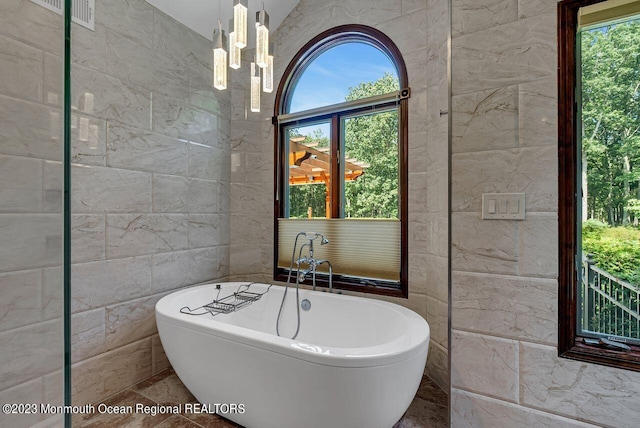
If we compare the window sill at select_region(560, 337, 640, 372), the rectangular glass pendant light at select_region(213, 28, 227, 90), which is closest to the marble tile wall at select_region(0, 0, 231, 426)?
the rectangular glass pendant light at select_region(213, 28, 227, 90)

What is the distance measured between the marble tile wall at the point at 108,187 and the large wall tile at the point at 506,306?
1.42 m

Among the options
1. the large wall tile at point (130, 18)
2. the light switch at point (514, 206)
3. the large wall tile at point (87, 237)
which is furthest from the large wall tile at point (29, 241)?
the large wall tile at point (130, 18)

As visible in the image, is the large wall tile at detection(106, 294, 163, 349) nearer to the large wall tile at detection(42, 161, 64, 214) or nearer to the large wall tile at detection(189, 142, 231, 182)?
the large wall tile at detection(189, 142, 231, 182)

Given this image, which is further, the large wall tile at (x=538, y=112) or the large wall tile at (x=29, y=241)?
the large wall tile at (x=538, y=112)

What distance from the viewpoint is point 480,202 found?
130 cm

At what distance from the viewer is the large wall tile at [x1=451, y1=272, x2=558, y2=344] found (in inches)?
46.2

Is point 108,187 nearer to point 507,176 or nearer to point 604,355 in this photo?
point 507,176

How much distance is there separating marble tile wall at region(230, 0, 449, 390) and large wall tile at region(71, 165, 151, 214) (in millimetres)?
827

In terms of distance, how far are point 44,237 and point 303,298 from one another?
165 centimetres

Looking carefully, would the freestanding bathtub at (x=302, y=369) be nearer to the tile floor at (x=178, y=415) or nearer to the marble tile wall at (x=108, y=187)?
the tile floor at (x=178, y=415)

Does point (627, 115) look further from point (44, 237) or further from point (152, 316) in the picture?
point (152, 316)

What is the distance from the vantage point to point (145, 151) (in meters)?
1.98

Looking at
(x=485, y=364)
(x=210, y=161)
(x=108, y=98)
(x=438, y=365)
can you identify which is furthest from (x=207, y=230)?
(x=485, y=364)

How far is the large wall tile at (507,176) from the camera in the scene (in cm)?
118
